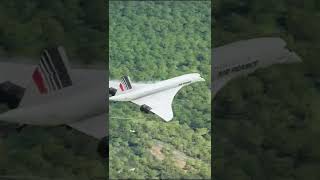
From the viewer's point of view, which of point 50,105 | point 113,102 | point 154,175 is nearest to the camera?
point 50,105

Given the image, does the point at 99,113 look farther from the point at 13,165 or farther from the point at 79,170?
the point at 13,165

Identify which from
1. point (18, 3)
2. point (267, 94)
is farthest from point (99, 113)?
point (267, 94)

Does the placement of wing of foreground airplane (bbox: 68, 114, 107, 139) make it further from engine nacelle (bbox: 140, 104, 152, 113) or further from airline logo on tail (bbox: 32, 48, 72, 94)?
engine nacelle (bbox: 140, 104, 152, 113)

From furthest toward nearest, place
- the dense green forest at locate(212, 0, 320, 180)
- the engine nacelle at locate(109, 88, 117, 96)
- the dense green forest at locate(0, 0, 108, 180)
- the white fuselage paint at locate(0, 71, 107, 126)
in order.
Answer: the engine nacelle at locate(109, 88, 117, 96) → the dense green forest at locate(212, 0, 320, 180) → the dense green forest at locate(0, 0, 108, 180) → the white fuselage paint at locate(0, 71, 107, 126)

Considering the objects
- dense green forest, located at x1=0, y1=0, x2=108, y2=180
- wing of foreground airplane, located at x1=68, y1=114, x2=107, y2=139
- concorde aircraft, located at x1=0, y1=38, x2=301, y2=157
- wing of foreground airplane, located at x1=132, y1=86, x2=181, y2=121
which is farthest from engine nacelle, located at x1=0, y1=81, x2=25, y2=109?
wing of foreground airplane, located at x1=132, y1=86, x2=181, y2=121

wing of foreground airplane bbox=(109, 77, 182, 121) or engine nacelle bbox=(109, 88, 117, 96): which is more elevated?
engine nacelle bbox=(109, 88, 117, 96)

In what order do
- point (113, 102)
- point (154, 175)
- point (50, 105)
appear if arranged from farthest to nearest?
point (154, 175)
point (113, 102)
point (50, 105)

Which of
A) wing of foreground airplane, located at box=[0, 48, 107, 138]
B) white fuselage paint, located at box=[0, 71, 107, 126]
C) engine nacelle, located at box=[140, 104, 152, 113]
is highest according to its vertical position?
wing of foreground airplane, located at box=[0, 48, 107, 138]

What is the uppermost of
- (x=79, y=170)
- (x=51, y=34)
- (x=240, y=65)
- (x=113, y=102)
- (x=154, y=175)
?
(x=51, y=34)
